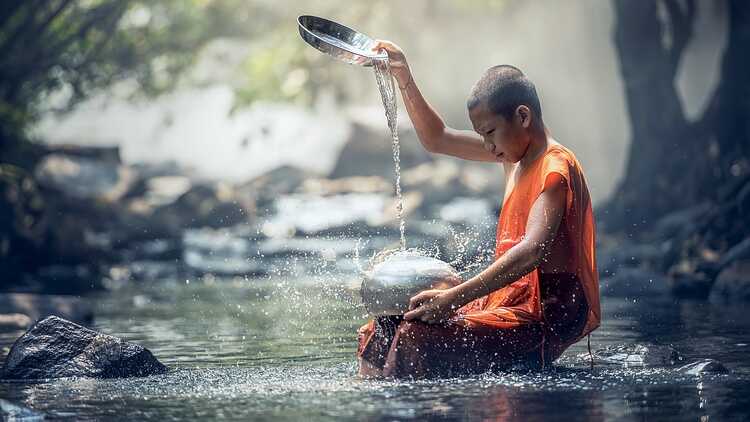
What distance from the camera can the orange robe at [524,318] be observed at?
6.48 metres

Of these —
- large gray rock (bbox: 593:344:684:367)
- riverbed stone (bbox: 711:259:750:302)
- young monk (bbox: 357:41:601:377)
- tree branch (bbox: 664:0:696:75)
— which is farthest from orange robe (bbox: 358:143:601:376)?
tree branch (bbox: 664:0:696:75)

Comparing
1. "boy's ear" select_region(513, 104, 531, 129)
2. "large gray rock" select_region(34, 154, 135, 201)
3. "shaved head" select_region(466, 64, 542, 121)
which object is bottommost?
"boy's ear" select_region(513, 104, 531, 129)

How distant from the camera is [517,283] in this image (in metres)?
6.77

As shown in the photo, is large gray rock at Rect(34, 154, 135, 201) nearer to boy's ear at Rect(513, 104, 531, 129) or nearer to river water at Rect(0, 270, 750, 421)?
river water at Rect(0, 270, 750, 421)

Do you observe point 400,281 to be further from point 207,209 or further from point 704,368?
point 207,209

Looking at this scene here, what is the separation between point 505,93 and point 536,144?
38cm

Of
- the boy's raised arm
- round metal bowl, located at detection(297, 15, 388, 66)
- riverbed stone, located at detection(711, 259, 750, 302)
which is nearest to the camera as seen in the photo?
round metal bowl, located at detection(297, 15, 388, 66)

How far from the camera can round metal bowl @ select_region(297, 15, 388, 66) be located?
667 cm

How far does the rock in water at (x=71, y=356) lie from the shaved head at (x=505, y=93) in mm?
2792

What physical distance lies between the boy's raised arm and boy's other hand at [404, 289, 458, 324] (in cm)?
122

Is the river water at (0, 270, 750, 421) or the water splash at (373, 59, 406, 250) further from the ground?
the water splash at (373, 59, 406, 250)

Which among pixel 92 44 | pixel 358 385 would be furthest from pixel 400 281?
pixel 92 44

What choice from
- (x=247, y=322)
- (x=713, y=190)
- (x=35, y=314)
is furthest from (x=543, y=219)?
(x=713, y=190)

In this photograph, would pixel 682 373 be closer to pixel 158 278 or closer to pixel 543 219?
pixel 543 219
